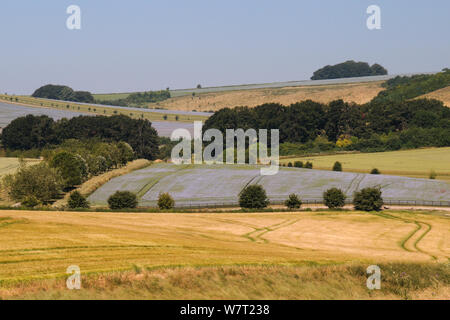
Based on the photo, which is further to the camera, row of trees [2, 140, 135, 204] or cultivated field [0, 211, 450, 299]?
row of trees [2, 140, 135, 204]

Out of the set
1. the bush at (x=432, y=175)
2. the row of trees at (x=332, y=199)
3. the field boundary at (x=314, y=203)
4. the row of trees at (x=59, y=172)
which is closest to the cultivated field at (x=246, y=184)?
the field boundary at (x=314, y=203)

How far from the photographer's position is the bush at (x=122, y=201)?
95.6 meters

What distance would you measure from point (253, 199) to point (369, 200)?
17.9 metres

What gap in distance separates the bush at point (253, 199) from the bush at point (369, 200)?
14.2 meters

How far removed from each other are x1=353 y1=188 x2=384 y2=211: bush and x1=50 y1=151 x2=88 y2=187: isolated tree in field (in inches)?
2336

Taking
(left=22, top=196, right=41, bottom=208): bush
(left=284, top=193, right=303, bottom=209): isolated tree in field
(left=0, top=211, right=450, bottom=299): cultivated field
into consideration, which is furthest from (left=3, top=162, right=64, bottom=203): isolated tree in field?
(left=0, top=211, right=450, bottom=299): cultivated field

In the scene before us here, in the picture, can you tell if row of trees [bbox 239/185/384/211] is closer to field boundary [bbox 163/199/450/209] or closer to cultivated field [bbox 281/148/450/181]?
field boundary [bbox 163/199/450/209]

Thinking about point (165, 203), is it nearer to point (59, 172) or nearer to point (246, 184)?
point (246, 184)

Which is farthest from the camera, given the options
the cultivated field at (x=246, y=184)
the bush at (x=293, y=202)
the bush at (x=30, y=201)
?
the cultivated field at (x=246, y=184)

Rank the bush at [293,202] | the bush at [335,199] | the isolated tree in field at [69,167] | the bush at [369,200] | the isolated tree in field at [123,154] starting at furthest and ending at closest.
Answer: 1. the isolated tree in field at [123,154]
2. the isolated tree in field at [69,167]
3. the bush at [293,202]
4. the bush at [335,199]
5. the bush at [369,200]

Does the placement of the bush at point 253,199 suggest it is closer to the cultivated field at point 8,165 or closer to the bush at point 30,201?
the bush at point 30,201

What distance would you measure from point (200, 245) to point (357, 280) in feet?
46.7

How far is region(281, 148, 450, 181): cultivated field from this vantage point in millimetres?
128125
